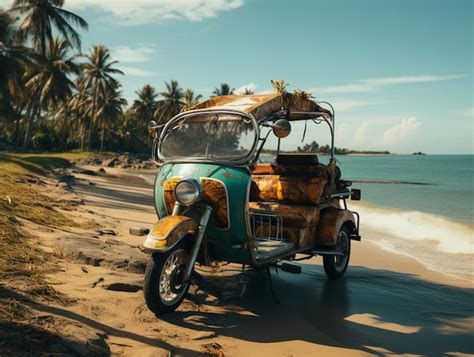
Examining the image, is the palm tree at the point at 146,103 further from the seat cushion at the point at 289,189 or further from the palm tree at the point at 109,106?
the seat cushion at the point at 289,189

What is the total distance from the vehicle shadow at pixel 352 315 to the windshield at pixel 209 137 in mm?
1854

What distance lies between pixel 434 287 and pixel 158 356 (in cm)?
502

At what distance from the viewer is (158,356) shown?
3.38m

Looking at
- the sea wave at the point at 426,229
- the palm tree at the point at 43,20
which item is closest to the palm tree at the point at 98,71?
the palm tree at the point at 43,20

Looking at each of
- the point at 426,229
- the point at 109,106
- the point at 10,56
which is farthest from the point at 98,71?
the point at 426,229

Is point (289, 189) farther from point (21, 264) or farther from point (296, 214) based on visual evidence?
point (21, 264)

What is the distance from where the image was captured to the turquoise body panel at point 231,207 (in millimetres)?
4461

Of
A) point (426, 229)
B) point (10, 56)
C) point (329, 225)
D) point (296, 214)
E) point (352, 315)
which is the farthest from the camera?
point (10, 56)

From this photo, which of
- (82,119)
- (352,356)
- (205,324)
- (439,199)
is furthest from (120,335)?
(82,119)

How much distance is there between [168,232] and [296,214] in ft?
7.80

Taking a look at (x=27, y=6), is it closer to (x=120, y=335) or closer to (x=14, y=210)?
(x=14, y=210)

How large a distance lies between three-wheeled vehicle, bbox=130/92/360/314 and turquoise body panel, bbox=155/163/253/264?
0.01m

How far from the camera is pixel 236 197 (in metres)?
4.45

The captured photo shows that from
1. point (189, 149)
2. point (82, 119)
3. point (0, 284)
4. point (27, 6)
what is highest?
point (27, 6)
